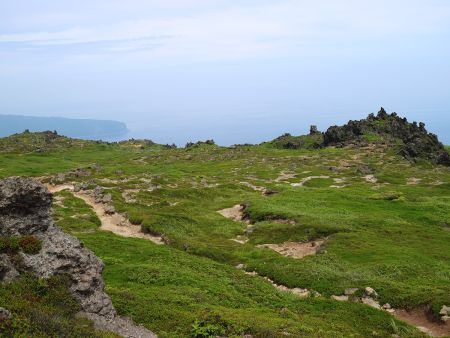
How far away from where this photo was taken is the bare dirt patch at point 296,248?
158 feet

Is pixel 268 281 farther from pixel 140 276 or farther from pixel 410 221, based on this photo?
pixel 410 221

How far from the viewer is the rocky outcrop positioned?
2316cm

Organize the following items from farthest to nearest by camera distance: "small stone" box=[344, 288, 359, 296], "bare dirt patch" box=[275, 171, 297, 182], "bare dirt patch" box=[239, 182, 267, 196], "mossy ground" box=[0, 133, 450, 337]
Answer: "bare dirt patch" box=[275, 171, 297, 182] → "bare dirt patch" box=[239, 182, 267, 196] → "small stone" box=[344, 288, 359, 296] → "mossy ground" box=[0, 133, 450, 337]

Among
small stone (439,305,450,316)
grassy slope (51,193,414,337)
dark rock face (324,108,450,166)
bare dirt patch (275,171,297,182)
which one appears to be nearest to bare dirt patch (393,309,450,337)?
small stone (439,305,450,316)

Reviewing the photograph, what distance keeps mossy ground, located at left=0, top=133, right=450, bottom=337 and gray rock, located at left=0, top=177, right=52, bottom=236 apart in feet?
20.5

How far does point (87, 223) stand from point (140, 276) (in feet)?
75.1

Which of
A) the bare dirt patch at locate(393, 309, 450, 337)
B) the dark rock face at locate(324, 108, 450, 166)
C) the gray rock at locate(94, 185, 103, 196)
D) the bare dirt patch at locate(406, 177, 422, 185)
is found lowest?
the bare dirt patch at locate(393, 309, 450, 337)

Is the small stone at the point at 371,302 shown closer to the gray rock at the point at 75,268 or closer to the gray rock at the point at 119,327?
the gray rock at the point at 119,327

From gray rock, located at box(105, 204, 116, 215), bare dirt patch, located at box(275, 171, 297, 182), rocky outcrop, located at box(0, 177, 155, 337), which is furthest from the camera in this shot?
bare dirt patch, located at box(275, 171, 297, 182)

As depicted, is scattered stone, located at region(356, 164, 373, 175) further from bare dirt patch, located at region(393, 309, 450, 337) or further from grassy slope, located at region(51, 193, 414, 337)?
bare dirt patch, located at region(393, 309, 450, 337)

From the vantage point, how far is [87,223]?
55000 mm

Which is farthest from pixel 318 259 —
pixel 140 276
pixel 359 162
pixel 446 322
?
pixel 359 162

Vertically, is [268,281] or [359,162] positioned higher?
[359,162]

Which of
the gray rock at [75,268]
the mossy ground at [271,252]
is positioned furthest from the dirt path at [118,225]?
the gray rock at [75,268]
